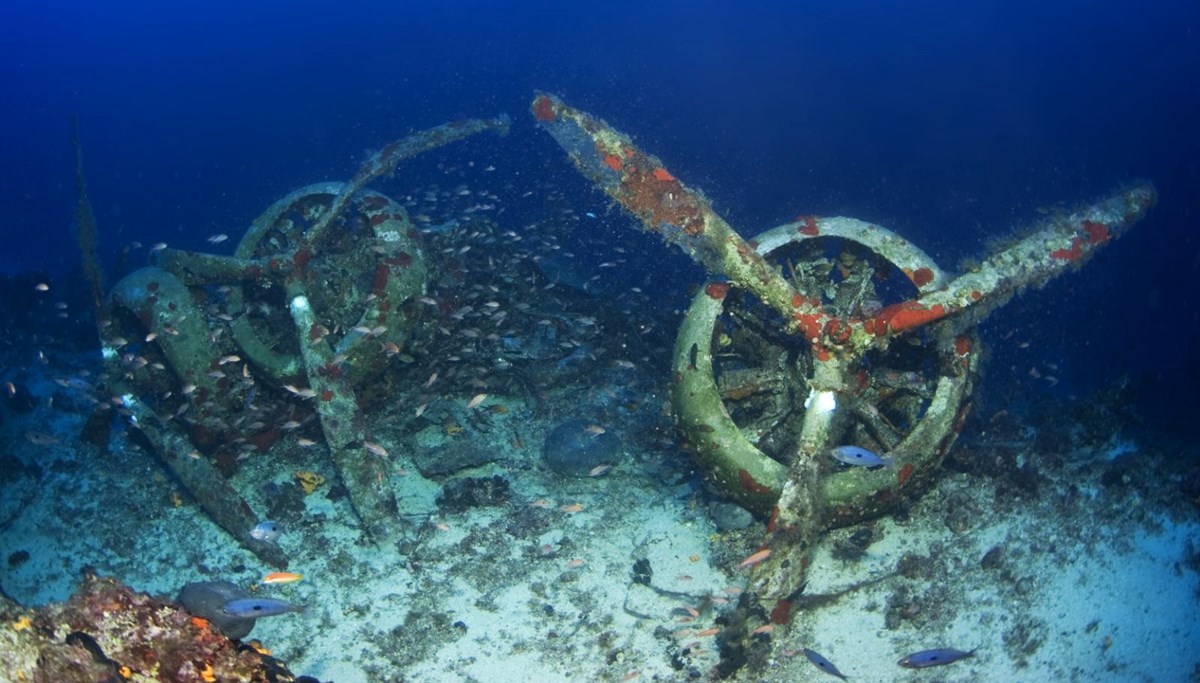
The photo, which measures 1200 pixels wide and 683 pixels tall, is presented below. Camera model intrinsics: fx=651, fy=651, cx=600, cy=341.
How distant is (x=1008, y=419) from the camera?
9117 mm

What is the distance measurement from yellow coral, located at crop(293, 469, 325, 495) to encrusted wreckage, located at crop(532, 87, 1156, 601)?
15.7 feet

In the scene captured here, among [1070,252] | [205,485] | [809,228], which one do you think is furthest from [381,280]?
[1070,252]

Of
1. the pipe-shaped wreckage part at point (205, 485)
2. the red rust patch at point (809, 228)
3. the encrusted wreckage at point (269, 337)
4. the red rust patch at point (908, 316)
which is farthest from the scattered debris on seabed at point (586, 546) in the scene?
the red rust patch at point (809, 228)

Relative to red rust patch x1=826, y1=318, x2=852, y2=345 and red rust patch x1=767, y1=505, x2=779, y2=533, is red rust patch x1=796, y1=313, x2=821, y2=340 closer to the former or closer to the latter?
red rust patch x1=826, y1=318, x2=852, y2=345

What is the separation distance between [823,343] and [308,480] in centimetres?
648

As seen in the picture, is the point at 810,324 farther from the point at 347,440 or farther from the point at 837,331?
the point at 347,440

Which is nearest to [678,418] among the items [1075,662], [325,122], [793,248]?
[793,248]

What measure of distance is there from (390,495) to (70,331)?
11.7 m

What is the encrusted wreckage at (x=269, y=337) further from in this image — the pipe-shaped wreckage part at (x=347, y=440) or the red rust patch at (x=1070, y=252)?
the red rust patch at (x=1070, y=252)

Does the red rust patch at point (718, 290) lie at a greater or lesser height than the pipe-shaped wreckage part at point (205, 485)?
greater

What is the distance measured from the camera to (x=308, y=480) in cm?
834

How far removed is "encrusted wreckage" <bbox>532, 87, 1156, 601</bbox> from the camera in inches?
246

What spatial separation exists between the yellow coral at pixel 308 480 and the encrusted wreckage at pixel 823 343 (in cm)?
478

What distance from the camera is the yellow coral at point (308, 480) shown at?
27.2 ft
